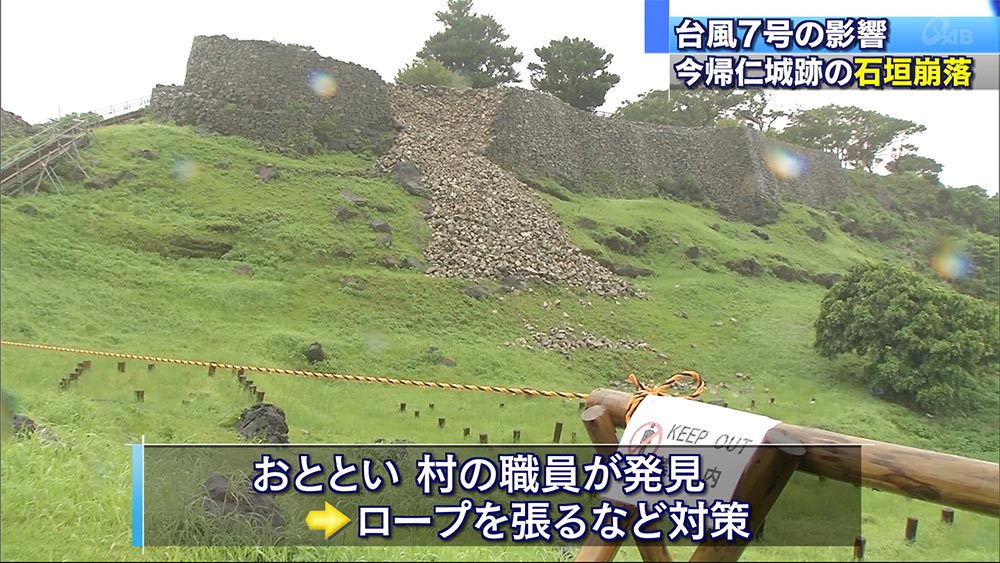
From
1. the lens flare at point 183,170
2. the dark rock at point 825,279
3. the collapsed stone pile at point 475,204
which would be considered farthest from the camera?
the dark rock at point 825,279

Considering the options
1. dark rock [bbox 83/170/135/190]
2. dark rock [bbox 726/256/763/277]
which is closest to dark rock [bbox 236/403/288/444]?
dark rock [bbox 83/170/135/190]

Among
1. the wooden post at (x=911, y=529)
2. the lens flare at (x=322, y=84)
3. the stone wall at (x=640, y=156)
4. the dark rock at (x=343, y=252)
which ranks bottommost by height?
the wooden post at (x=911, y=529)

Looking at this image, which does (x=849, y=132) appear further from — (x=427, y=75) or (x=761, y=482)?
(x=761, y=482)

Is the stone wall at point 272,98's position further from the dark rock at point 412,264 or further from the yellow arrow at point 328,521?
the yellow arrow at point 328,521

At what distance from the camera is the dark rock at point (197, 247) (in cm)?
1361

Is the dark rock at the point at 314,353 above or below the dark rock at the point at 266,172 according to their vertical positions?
below

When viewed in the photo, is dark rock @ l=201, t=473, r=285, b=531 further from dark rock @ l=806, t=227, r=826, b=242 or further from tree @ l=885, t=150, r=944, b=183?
tree @ l=885, t=150, r=944, b=183

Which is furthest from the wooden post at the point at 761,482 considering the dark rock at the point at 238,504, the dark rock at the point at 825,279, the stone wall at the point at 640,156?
the stone wall at the point at 640,156

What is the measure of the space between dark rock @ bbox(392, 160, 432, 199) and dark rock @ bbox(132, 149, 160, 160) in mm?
6230

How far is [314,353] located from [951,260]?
24.0 m

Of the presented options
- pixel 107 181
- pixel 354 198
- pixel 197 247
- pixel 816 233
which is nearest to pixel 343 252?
pixel 197 247

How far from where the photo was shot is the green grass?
3518 millimetres

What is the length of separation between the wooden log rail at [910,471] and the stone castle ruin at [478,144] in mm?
13752

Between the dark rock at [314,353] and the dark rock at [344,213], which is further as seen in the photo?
the dark rock at [344,213]
